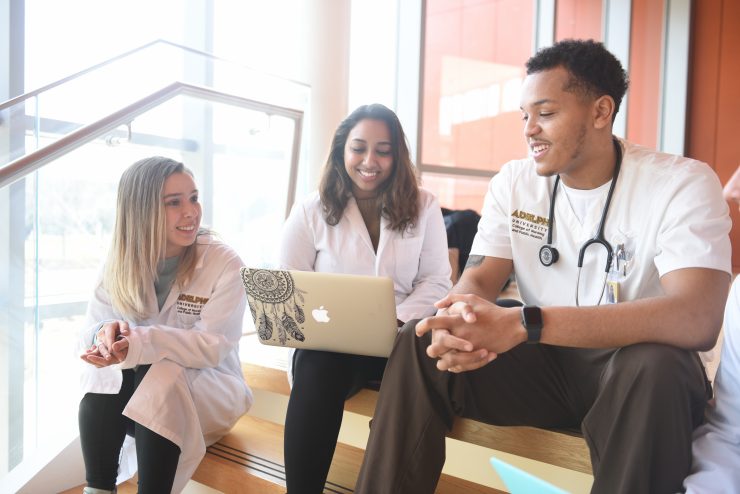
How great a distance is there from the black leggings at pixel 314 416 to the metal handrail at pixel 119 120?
35.3 inches

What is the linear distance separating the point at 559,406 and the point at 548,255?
0.38m

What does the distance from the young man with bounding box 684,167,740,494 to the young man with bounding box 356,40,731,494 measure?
0.04 meters

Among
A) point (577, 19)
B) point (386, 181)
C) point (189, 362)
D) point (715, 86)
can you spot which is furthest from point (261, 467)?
point (715, 86)

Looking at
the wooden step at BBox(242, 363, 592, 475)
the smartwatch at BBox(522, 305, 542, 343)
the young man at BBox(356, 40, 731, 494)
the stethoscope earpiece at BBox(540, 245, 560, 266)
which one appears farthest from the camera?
the stethoscope earpiece at BBox(540, 245, 560, 266)

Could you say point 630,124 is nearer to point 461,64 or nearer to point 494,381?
point 461,64

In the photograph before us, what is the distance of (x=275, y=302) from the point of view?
161cm

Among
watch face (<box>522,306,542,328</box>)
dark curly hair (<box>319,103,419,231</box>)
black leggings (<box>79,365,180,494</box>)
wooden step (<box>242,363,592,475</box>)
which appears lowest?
black leggings (<box>79,365,180,494</box>)

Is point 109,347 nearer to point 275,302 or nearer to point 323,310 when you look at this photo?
point 275,302

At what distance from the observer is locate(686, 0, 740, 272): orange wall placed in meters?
6.66

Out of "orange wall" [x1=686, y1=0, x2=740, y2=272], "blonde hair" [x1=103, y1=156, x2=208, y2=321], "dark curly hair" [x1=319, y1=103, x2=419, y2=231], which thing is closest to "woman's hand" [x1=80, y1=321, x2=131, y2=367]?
"blonde hair" [x1=103, y1=156, x2=208, y2=321]

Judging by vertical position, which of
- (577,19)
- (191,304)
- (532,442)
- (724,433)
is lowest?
(532,442)

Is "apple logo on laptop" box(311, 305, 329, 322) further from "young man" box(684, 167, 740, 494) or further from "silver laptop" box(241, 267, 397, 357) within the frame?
"young man" box(684, 167, 740, 494)

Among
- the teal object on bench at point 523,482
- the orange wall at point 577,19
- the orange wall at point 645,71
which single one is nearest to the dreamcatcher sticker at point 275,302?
the teal object on bench at point 523,482

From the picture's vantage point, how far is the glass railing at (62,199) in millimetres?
1978
